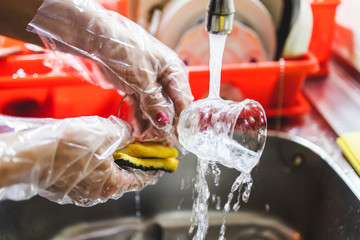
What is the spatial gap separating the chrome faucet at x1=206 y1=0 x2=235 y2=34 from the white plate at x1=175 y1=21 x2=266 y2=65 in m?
0.34

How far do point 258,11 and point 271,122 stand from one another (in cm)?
26

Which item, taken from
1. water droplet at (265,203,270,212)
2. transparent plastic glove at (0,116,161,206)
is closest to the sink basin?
water droplet at (265,203,270,212)

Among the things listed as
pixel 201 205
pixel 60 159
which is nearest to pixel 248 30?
pixel 201 205

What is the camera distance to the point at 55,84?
0.75 metres

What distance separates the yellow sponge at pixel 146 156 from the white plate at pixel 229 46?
1.03 feet

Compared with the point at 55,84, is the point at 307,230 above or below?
below

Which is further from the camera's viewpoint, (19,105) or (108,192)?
(19,105)

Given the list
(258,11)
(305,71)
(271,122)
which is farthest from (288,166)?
(258,11)

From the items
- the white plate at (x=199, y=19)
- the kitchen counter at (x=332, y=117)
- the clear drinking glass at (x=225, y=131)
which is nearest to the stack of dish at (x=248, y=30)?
the white plate at (x=199, y=19)

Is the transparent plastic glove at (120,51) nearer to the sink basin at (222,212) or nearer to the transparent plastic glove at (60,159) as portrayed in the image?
the transparent plastic glove at (60,159)

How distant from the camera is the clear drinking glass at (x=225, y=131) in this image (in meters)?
0.52

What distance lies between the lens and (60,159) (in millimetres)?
437

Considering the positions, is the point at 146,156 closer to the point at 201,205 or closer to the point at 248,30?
the point at 201,205

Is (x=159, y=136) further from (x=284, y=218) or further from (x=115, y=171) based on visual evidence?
(x=284, y=218)
